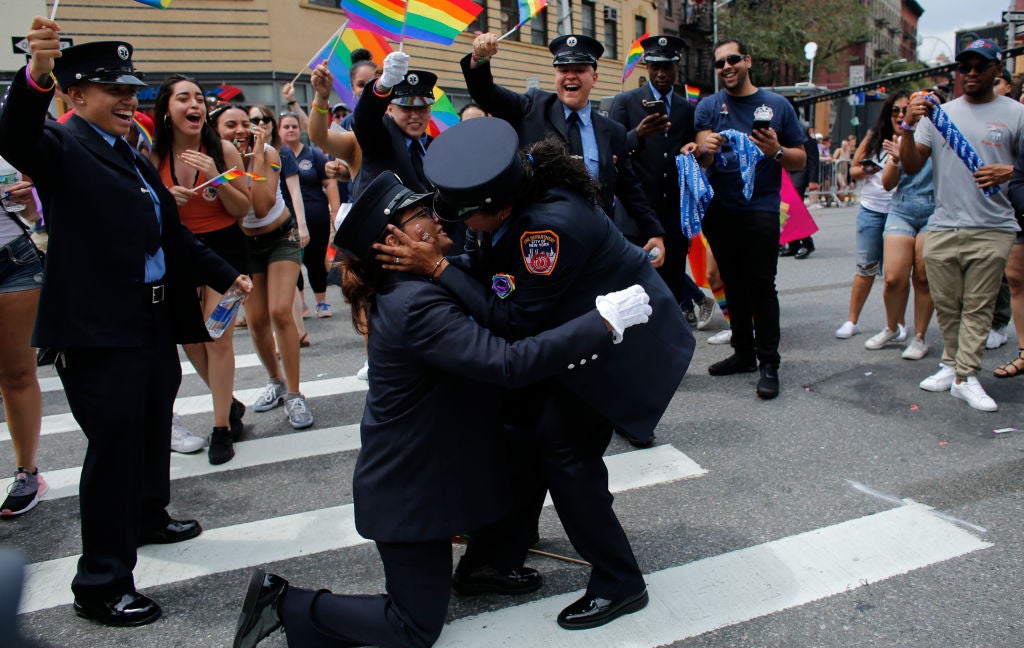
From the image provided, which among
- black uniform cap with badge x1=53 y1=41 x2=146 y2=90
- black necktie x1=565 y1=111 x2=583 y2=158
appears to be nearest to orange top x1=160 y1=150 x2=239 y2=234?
black uniform cap with badge x1=53 y1=41 x2=146 y2=90

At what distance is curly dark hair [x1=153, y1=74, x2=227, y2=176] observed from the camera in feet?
13.7

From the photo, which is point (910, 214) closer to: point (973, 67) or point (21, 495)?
point (973, 67)

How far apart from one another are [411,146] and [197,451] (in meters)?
2.29

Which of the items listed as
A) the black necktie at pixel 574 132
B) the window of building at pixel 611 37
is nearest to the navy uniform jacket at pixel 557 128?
the black necktie at pixel 574 132

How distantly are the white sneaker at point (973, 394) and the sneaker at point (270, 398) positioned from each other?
4.52 m

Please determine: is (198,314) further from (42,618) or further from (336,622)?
(336,622)

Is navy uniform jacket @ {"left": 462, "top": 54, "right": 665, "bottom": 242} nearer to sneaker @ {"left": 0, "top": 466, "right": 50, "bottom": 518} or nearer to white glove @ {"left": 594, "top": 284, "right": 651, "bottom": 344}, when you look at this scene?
white glove @ {"left": 594, "top": 284, "right": 651, "bottom": 344}

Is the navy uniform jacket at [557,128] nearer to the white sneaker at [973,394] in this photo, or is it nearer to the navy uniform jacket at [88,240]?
the navy uniform jacket at [88,240]

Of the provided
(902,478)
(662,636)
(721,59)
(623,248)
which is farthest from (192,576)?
(721,59)

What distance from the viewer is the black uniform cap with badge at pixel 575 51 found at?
4.35 metres

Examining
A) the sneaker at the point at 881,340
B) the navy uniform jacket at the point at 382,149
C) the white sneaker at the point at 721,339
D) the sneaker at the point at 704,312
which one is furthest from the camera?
the sneaker at the point at 704,312

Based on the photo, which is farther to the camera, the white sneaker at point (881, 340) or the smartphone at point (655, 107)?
the white sneaker at point (881, 340)

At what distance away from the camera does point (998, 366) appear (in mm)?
5562

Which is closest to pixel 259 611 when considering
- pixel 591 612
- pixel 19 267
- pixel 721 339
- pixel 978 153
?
pixel 591 612
